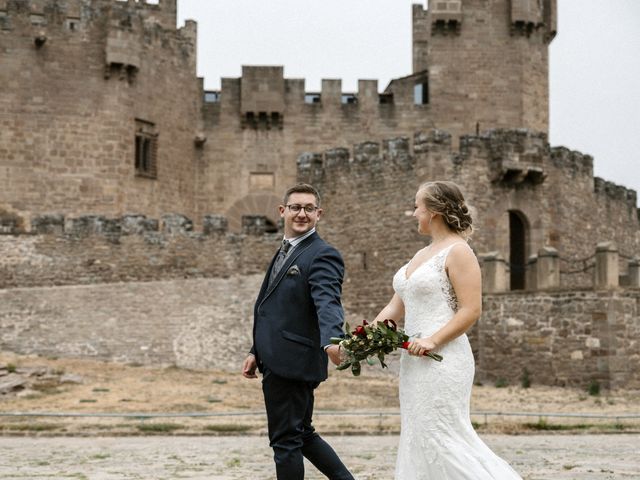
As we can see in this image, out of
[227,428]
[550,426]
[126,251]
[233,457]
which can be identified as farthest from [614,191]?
[233,457]

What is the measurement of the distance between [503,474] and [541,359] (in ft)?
48.8

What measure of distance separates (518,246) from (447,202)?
18579mm

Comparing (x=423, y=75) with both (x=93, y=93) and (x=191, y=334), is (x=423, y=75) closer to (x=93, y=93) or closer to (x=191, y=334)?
(x=93, y=93)

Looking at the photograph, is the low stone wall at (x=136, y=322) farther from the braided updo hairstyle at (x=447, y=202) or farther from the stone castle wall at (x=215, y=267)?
the braided updo hairstyle at (x=447, y=202)

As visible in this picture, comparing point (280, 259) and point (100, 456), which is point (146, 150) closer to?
point (100, 456)

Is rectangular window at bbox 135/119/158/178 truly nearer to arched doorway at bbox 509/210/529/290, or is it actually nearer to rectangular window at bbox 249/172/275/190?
rectangular window at bbox 249/172/275/190

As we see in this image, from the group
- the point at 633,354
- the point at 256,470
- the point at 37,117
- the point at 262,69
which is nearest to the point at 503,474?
the point at 256,470

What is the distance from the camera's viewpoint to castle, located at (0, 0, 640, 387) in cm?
2177

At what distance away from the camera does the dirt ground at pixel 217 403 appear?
14.1 metres

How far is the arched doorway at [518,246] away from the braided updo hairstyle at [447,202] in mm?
18189

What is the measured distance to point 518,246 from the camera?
24266mm

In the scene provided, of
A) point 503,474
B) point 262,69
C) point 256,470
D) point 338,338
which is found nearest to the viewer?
point 503,474

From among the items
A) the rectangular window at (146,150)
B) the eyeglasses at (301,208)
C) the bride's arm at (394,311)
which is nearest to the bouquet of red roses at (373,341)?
the bride's arm at (394,311)

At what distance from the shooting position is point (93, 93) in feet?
97.3
